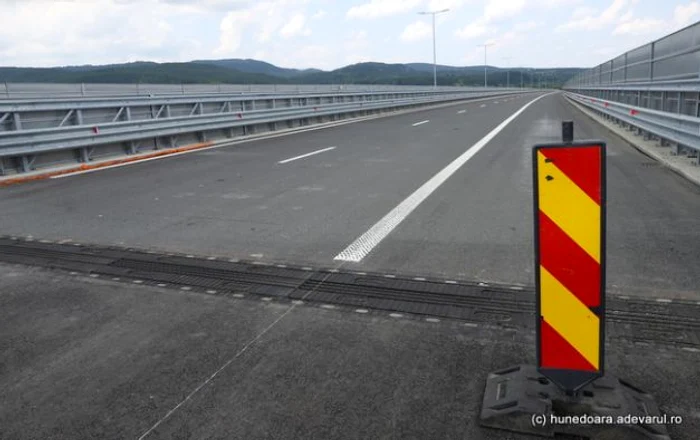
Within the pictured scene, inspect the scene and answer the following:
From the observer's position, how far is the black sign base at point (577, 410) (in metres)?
2.58

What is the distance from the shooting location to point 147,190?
910cm

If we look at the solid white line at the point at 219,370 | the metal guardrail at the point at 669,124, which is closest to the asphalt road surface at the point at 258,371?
the solid white line at the point at 219,370

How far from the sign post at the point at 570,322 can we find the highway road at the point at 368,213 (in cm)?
176

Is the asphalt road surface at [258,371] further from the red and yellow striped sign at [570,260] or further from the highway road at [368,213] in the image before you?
the highway road at [368,213]

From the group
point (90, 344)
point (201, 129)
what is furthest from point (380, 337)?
point (201, 129)

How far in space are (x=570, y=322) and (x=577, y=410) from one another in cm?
41

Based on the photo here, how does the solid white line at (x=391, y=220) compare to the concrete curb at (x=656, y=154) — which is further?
the concrete curb at (x=656, y=154)

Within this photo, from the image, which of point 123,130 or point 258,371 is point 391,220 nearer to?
point 258,371

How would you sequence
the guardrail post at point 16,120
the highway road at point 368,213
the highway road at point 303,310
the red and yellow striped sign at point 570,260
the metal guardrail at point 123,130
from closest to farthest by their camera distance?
the red and yellow striped sign at point 570,260
the highway road at point 303,310
the highway road at point 368,213
the metal guardrail at point 123,130
the guardrail post at point 16,120

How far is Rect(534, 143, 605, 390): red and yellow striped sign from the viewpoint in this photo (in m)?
2.51

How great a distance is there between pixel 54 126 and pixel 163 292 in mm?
8964

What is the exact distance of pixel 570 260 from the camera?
2645 mm

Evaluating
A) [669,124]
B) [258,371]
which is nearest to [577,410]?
[258,371]

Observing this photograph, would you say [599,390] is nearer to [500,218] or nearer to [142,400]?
[142,400]
